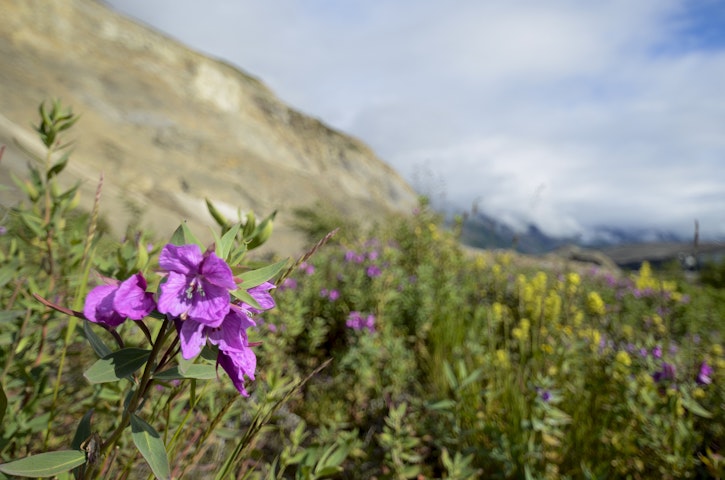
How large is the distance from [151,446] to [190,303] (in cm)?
23

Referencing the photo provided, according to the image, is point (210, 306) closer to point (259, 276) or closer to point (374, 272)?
point (259, 276)

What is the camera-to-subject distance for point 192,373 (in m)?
0.58

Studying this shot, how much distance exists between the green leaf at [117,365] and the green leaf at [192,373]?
0.12ft

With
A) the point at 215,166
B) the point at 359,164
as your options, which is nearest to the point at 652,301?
the point at 215,166

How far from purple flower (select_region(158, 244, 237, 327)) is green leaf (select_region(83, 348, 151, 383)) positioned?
0.12 metres

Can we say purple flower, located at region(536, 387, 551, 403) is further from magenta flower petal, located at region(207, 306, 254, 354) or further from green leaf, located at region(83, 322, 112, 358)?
green leaf, located at region(83, 322, 112, 358)

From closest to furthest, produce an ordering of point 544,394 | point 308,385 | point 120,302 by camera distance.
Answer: point 120,302 → point 544,394 → point 308,385

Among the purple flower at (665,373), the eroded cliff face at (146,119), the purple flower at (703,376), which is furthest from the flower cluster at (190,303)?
the eroded cliff face at (146,119)

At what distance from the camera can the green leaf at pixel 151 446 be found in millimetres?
562

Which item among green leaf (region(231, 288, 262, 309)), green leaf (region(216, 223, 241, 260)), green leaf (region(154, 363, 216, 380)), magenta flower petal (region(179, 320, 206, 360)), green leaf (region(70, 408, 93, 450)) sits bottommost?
green leaf (region(70, 408, 93, 450))

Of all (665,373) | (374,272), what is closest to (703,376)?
Answer: (665,373)

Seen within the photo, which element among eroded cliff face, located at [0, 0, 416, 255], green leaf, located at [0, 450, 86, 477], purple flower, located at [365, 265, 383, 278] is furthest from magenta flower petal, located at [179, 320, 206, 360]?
eroded cliff face, located at [0, 0, 416, 255]

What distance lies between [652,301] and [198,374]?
635 cm

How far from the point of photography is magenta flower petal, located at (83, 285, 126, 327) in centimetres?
56
